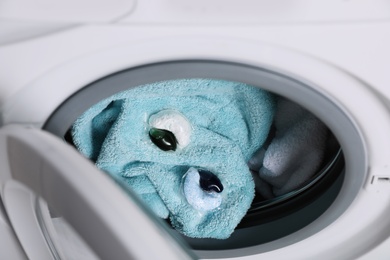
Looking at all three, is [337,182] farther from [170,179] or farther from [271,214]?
[170,179]

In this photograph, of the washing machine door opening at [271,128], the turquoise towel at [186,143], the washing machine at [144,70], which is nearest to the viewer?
the washing machine at [144,70]

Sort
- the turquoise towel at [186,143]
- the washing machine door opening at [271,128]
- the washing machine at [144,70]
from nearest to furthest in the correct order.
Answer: the washing machine at [144,70]
the washing machine door opening at [271,128]
the turquoise towel at [186,143]

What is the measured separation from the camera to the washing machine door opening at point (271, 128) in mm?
592

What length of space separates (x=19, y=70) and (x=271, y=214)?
0.45 m

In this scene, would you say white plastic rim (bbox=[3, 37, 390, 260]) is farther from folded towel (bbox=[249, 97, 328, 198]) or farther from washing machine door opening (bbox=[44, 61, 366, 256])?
folded towel (bbox=[249, 97, 328, 198])

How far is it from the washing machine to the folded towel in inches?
4.5

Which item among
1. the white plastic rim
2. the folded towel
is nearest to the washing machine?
the white plastic rim

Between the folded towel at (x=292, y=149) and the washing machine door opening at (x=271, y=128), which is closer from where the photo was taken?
the washing machine door opening at (x=271, y=128)

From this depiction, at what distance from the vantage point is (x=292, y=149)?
81 cm

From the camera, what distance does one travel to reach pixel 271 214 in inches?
33.7

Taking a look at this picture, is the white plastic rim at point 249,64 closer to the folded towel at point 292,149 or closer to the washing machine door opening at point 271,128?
the washing machine door opening at point 271,128

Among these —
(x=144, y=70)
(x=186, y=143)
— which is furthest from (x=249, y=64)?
(x=186, y=143)

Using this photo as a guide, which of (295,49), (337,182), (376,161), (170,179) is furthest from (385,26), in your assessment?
(170,179)

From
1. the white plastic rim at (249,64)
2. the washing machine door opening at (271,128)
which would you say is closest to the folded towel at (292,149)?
the washing machine door opening at (271,128)
